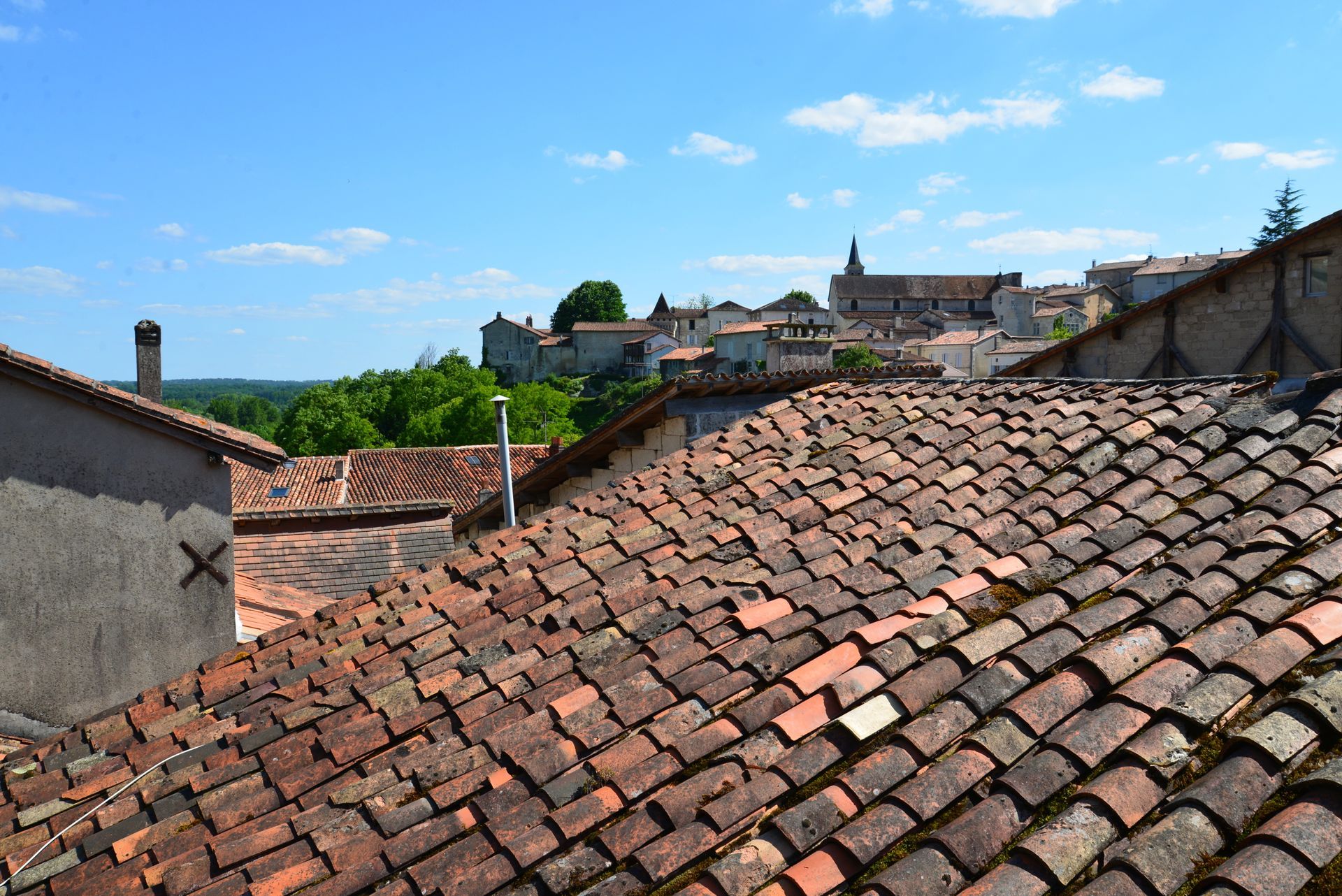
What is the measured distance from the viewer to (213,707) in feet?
15.7

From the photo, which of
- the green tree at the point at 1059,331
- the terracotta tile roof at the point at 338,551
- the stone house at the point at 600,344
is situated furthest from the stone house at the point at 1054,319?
the terracotta tile roof at the point at 338,551

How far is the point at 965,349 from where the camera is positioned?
6906cm

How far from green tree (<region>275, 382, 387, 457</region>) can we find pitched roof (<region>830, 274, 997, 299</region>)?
57.2 metres

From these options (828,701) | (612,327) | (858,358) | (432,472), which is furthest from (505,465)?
(612,327)

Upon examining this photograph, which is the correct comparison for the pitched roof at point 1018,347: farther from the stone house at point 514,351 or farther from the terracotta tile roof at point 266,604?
the terracotta tile roof at point 266,604

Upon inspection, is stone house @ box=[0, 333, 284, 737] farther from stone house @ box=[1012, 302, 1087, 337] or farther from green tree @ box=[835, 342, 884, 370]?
stone house @ box=[1012, 302, 1087, 337]

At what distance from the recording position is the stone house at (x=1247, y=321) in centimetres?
1636

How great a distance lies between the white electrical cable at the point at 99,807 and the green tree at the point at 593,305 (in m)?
101

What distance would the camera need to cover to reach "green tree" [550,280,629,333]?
106 meters

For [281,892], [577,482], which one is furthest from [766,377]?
[281,892]

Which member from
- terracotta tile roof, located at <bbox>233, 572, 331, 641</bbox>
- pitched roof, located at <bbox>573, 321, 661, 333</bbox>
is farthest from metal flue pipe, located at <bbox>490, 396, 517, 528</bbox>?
pitched roof, located at <bbox>573, 321, 661, 333</bbox>

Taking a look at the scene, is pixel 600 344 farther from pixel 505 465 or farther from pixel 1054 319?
pixel 505 465

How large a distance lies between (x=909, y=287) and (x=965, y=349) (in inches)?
1323

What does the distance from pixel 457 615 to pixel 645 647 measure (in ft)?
4.59
